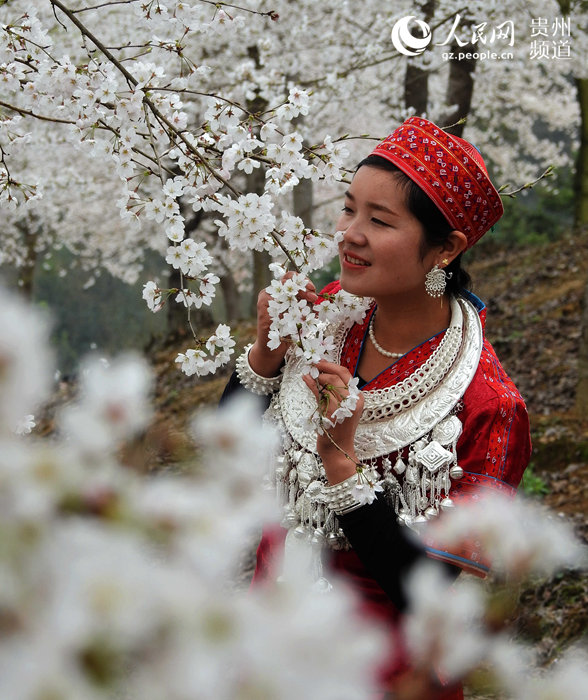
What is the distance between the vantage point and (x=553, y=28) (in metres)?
7.82

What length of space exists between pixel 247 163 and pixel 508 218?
1441 cm

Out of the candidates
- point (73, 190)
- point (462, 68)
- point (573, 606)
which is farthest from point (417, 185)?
point (73, 190)

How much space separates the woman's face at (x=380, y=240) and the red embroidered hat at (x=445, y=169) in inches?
2.5

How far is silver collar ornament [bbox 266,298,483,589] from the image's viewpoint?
5.40 ft

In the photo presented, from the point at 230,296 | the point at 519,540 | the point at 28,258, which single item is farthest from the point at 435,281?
the point at 28,258

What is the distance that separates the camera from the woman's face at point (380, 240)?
66.9 inches

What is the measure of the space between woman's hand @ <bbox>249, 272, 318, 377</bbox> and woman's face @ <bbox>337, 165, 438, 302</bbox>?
128 mm

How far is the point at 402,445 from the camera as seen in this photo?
5.61ft

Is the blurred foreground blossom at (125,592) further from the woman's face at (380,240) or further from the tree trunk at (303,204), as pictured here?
the tree trunk at (303,204)

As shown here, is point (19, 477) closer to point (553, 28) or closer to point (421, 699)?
point (421, 699)

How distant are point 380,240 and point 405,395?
39 centimetres
